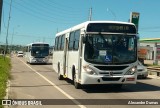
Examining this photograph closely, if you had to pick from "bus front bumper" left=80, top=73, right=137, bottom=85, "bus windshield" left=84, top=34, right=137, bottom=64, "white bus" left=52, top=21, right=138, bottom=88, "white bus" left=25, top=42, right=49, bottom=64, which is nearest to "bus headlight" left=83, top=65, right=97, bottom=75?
"white bus" left=52, top=21, right=138, bottom=88

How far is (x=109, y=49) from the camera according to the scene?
15648 mm

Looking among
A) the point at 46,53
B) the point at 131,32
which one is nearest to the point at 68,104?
the point at 131,32

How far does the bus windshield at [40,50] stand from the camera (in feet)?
152

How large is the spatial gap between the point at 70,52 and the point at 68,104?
23.3 ft

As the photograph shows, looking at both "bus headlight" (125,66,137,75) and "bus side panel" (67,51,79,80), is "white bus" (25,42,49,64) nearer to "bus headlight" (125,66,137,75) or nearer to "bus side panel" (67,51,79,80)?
"bus side panel" (67,51,79,80)

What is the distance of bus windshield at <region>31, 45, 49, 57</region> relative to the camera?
4638 cm

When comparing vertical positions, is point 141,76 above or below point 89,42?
below

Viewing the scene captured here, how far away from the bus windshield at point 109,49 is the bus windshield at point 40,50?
30895 millimetres

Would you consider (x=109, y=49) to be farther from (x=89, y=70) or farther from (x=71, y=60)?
(x=71, y=60)

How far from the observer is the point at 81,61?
1598 cm

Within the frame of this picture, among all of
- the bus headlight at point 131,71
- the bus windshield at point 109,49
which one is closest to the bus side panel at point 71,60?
the bus windshield at point 109,49

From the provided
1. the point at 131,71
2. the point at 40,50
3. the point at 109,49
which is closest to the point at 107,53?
the point at 109,49

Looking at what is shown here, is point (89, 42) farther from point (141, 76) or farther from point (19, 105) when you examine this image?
point (141, 76)

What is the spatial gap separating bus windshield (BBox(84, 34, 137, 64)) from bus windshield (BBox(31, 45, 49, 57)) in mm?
30895
